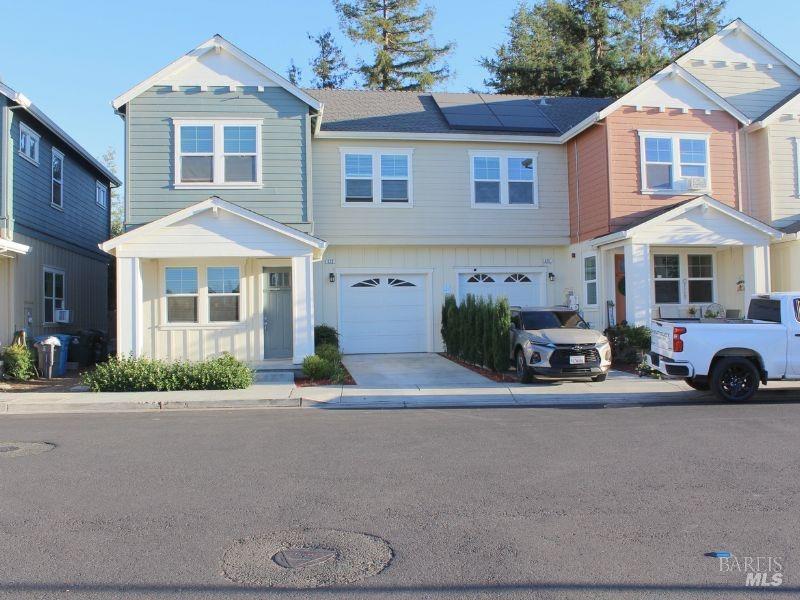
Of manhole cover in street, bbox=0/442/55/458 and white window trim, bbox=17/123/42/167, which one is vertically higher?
white window trim, bbox=17/123/42/167

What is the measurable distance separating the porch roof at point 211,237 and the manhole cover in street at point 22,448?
7.34 meters

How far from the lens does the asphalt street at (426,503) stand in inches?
169

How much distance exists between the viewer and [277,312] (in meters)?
17.6

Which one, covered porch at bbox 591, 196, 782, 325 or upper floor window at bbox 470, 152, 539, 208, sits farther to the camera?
upper floor window at bbox 470, 152, 539, 208

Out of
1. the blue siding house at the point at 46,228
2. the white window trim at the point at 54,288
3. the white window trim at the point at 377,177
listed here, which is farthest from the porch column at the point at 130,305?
the white window trim at the point at 377,177

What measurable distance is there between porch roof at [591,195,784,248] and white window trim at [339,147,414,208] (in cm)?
575

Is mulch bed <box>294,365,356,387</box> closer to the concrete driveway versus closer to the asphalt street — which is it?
the concrete driveway

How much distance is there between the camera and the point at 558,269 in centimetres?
2059

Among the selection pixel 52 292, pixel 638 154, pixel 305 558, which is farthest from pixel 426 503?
pixel 52 292

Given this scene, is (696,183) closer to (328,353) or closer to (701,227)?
(701,227)

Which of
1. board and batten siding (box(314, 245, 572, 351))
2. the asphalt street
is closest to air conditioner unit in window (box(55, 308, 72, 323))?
board and batten siding (box(314, 245, 572, 351))

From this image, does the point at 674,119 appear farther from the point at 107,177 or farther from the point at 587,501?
the point at 107,177

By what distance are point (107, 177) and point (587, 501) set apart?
924 inches

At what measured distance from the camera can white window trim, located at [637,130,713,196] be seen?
59.5 feet
